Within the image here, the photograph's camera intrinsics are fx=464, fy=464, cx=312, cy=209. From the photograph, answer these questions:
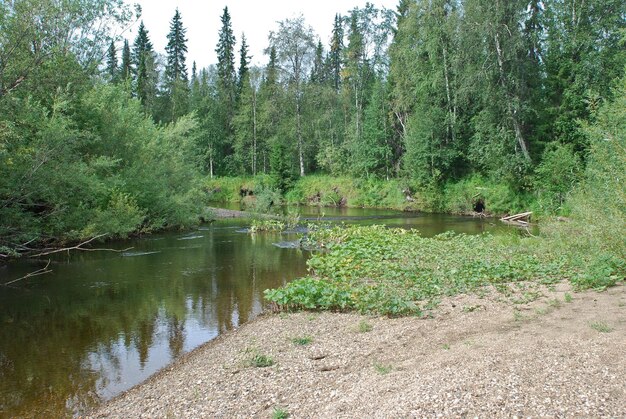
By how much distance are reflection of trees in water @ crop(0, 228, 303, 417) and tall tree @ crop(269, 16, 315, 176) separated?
32.1 meters

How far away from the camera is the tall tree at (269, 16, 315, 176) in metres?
44.9

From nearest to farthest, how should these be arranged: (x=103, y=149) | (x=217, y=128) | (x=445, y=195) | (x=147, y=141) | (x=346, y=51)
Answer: (x=103, y=149), (x=147, y=141), (x=445, y=195), (x=346, y=51), (x=217, y=128)

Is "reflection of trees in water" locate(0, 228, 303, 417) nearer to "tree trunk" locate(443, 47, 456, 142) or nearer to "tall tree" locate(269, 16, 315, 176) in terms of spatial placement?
"tree trunk" locate(443, 47, 456, 142)

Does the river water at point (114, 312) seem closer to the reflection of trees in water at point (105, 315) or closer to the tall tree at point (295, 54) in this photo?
the reflection of trees in water at point (105, 315)

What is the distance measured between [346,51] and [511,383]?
43453 mm

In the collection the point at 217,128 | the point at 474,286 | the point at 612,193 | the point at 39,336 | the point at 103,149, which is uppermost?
the point at 217,128

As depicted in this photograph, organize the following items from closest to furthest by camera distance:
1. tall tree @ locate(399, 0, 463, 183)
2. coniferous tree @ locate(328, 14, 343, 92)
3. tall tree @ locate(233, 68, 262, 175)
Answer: tall tree @ locate(399, 0, 463, 183) < tall tree @ locate(233, 68, 262, 175) < coniferous tree @ locate(328, 14, 343, 92)

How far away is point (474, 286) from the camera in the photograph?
9.85 metres

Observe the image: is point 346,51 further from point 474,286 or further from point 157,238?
point 474,286

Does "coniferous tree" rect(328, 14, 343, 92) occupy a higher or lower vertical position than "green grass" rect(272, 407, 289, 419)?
higher

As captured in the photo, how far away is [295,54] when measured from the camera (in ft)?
150

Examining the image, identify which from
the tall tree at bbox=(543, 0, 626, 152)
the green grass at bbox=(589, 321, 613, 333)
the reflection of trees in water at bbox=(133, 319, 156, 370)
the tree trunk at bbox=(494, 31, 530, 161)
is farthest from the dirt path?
the tall tree at bbox=(543, 0, 626, 152)

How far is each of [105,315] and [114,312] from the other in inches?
9.2

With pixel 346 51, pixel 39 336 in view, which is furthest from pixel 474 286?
pixel 346 51
